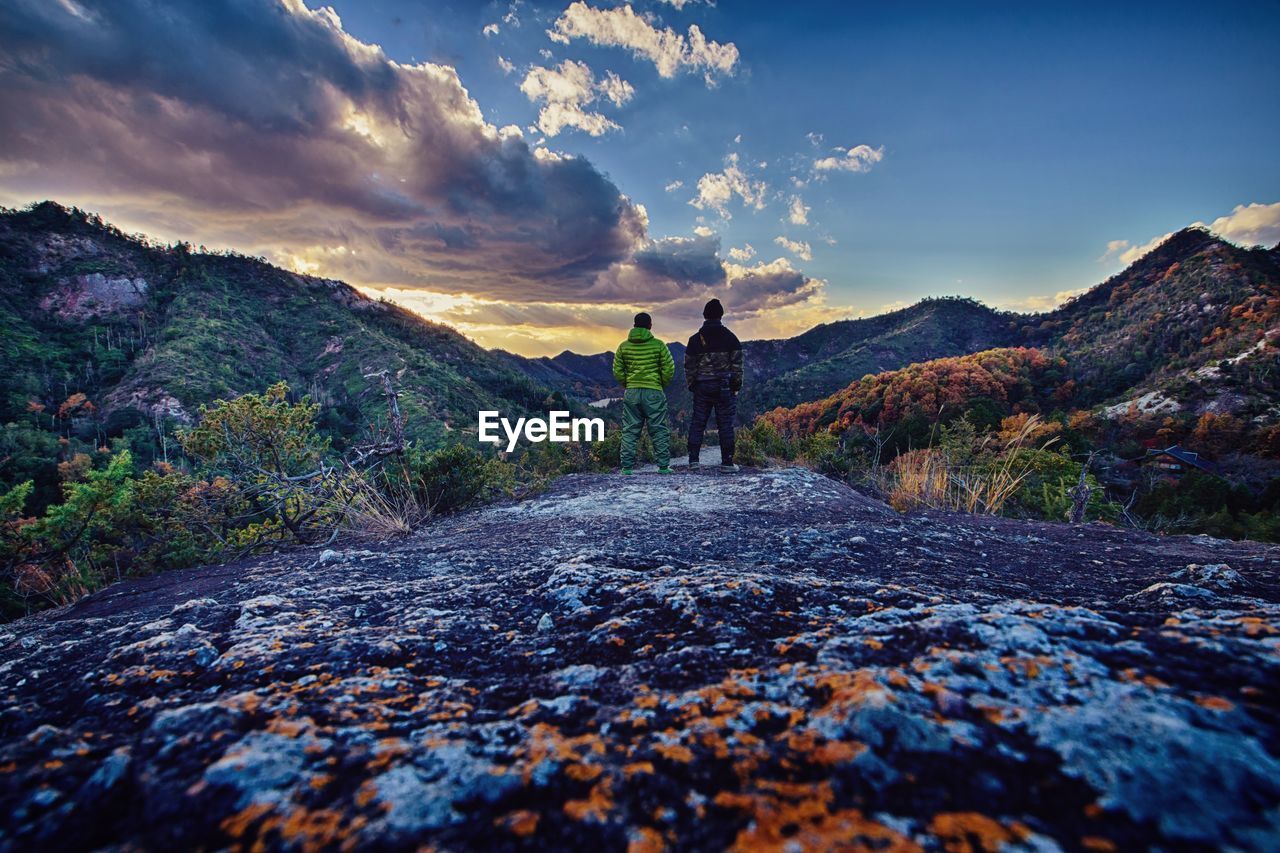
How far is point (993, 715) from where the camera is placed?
33.0 inches

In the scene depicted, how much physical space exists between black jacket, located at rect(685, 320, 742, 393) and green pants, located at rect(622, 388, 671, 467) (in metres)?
0.76

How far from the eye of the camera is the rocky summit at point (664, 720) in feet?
2.18

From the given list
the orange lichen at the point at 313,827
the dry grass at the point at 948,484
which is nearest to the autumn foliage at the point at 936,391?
the dry grass at the point at 948,484

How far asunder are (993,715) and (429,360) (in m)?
71.8

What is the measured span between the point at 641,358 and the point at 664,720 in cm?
735

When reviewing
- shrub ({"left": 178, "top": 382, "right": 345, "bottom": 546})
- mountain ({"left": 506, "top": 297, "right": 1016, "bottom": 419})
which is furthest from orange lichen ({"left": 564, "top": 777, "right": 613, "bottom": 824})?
mountain ({"left": 506, "top": 297, "right": 1016, "bottom": 419})

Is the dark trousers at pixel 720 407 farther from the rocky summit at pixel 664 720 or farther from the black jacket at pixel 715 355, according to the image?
the rocky summit at pixel 664 720

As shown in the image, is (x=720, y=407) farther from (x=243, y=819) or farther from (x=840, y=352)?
(x=840, y=352)

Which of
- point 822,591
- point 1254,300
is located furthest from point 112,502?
point 1254,300

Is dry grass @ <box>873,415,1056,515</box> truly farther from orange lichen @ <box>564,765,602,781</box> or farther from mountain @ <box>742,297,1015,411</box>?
mountain @ <box>742,297,1015,411</box>

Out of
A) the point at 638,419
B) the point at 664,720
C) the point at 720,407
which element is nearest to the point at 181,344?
the point at 638,419

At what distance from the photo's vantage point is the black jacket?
328 inches

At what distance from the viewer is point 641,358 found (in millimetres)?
8102

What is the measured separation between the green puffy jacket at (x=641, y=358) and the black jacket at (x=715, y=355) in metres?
0.51
